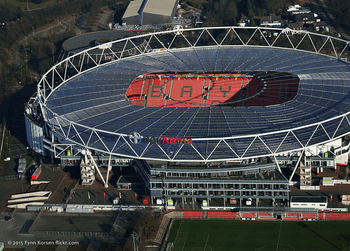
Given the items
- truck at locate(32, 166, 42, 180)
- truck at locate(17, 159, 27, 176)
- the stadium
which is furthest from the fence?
truck at locate(17, 159, 27, 176)

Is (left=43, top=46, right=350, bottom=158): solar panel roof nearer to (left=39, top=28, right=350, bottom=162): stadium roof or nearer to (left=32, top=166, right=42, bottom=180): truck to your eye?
(left=39, top=28, right=350, bottom=162): stadium roof

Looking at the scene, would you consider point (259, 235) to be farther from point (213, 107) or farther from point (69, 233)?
point (213, 107)

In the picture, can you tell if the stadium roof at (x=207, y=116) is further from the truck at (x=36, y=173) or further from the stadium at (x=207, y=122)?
the truck at (x=36, y=173)

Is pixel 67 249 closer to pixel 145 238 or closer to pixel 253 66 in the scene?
pixel 145 238

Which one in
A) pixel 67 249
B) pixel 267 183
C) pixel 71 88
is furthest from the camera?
pixel 71 88

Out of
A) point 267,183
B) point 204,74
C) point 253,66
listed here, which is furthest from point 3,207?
point 253,66

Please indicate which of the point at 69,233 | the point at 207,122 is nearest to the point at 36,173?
the point at 69,233

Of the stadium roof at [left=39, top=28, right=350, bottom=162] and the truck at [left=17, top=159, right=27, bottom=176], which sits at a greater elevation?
the stadium roof at [left=39, top=28, right=350, bottom=162]
